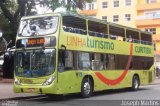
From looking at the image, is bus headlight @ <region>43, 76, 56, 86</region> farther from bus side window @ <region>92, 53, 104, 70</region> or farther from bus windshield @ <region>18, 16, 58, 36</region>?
bus side window @ <region>92, 53, 104, 70</region>

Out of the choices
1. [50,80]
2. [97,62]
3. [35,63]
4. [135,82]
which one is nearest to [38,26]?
[35,63]

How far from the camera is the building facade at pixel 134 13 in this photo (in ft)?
210

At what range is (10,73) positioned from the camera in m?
34.2

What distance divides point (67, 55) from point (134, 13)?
162ft

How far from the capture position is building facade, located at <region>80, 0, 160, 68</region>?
210 feet

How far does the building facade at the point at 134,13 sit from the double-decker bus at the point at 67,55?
3971 cm

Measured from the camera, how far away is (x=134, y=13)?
67375 millimetres

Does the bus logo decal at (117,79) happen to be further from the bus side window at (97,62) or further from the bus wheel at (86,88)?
the bus wheel at (86,88)

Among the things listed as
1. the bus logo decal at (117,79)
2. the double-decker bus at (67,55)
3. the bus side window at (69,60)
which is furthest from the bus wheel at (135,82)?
the bus side window at (69,60)

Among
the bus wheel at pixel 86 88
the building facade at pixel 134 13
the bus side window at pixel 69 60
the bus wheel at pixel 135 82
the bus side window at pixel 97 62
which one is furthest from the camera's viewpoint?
the building facade at pixel 134 13

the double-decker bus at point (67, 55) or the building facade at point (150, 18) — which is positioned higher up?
the building facade at point (150, 18)

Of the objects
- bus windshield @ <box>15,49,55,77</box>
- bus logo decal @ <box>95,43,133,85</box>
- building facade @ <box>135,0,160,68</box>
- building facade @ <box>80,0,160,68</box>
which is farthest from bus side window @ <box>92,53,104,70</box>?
building facade @ <box>135,0,160,68</box>

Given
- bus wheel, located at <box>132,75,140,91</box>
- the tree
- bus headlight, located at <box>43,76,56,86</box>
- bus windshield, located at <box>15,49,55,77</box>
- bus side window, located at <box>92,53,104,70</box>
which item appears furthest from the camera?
the tree

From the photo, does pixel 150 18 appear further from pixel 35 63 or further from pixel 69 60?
pixel 35 63
